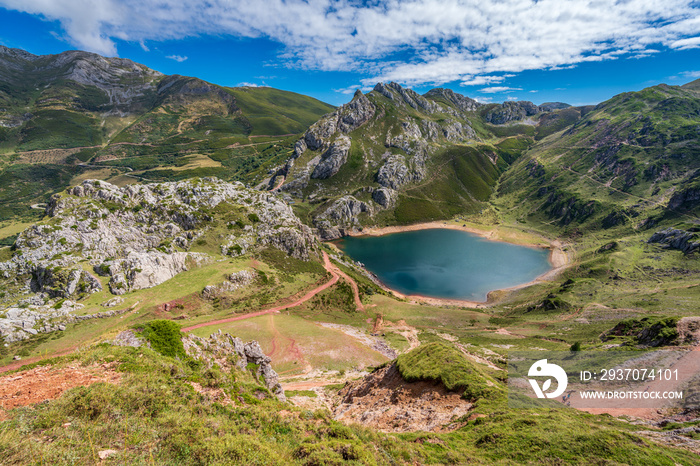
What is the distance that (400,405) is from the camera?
885 inches

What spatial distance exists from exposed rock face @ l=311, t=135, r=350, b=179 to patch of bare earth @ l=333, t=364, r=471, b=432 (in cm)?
17146

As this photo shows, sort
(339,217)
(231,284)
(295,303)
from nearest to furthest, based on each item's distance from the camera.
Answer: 1. (231,284)
2. (295,303)
3. (339,217)

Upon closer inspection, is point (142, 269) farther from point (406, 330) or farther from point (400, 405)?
point (406, 330)

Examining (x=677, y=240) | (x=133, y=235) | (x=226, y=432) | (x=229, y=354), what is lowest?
(x=677, y=240)

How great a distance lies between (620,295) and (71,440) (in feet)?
307

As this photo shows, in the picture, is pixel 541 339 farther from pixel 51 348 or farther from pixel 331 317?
pixel 51 348

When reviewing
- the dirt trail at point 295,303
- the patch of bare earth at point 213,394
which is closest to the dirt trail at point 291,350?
the dirt trail at point 295,303

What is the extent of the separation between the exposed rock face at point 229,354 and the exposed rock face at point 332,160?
170 metres

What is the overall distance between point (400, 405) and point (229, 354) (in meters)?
15.7

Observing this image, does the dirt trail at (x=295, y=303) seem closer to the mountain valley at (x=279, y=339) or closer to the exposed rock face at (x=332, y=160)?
the mountain valley at (x=279, y=339)

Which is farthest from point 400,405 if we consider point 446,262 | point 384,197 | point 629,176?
point 629,176

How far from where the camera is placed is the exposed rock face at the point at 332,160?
18725 cm

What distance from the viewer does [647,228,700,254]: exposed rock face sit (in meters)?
79.2

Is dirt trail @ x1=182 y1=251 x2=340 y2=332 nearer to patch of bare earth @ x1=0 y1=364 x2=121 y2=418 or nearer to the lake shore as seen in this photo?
the lake shore
